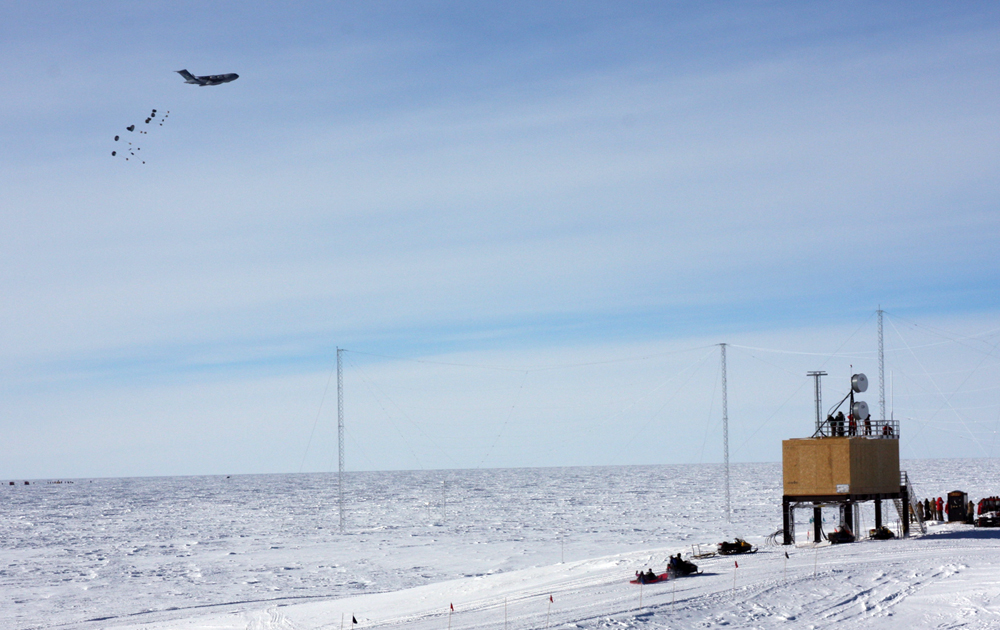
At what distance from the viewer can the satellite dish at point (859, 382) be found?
5894 centimetres

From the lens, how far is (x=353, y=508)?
151m

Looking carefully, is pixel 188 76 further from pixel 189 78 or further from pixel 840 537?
pixel 840 537

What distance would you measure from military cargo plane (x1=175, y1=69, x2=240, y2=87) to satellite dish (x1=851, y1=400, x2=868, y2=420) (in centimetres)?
3870

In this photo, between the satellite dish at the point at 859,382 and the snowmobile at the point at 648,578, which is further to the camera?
the satellite dish at the point at 859,382

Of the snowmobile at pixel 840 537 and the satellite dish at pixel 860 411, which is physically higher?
the satellite dish at pixel 860 411

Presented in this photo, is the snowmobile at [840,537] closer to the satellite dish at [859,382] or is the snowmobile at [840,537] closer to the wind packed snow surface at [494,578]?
the wind packed snow surface at [494,578]

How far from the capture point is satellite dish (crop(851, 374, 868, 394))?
5894 cm

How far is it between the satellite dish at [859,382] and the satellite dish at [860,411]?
123 cm

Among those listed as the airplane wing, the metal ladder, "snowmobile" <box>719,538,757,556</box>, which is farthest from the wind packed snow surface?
the airplane wing

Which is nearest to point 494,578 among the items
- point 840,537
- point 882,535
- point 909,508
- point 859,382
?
point 840,537

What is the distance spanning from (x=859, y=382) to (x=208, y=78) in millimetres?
40054

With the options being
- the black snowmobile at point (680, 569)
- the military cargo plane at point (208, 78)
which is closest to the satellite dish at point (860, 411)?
the black snowmobile at point (680, 569)

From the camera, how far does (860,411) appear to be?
2279 inches

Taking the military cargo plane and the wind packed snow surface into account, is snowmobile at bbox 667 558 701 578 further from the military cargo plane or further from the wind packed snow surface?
the military cargo plane
